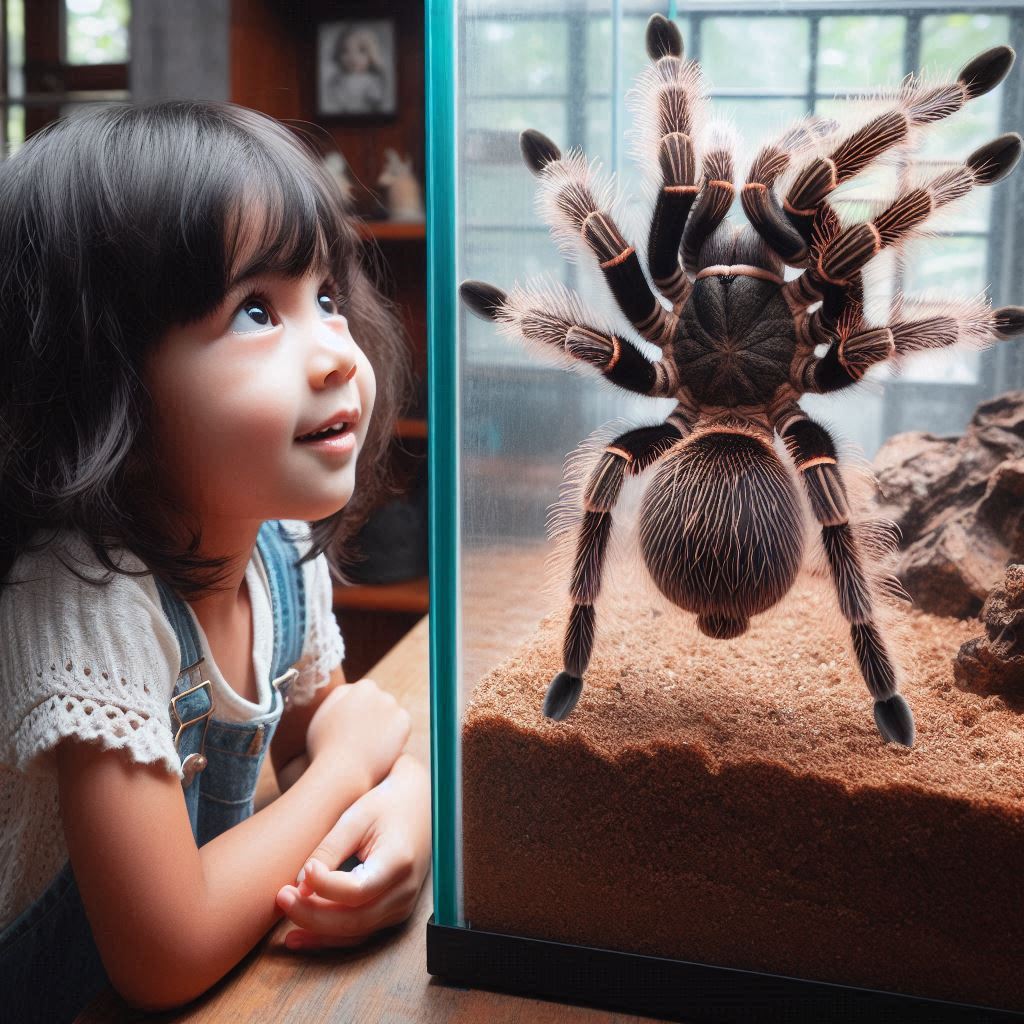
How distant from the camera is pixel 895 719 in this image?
1.64 feet

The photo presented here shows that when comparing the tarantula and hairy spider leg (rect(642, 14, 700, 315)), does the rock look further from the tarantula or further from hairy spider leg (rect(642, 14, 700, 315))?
hairy spider leg (rect(642, 14, 700, 315))

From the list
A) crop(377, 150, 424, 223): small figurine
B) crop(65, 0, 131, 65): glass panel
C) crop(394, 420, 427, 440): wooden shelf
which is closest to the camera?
crop(394, 420, 427, 440): wooden shelf

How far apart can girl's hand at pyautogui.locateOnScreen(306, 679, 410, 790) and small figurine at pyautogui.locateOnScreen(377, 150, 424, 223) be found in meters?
1.40

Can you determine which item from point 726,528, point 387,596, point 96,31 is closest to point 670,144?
point 726,528

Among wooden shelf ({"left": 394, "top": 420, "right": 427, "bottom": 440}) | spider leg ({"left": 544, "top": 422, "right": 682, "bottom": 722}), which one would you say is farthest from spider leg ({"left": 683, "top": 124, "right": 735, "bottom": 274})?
wooden shelf ({"left": 394, "top": 420, "right": 427, "bottom": 440})

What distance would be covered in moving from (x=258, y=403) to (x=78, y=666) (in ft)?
0.55

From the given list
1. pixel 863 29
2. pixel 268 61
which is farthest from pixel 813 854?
pixel 268 61

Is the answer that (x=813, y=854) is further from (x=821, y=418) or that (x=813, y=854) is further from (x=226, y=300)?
(x=226, y=300)

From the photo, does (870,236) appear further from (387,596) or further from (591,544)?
(387,596)

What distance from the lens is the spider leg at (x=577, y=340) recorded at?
542 millimetres

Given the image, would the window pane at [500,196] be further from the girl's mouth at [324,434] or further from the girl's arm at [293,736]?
the girl's arm at [293,736]

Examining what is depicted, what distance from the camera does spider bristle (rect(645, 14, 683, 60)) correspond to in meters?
0.53

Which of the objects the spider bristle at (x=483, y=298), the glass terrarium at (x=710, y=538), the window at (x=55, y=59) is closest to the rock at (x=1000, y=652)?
the glass terrarium at (x=710, y=538)

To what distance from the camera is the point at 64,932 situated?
2.18ft
